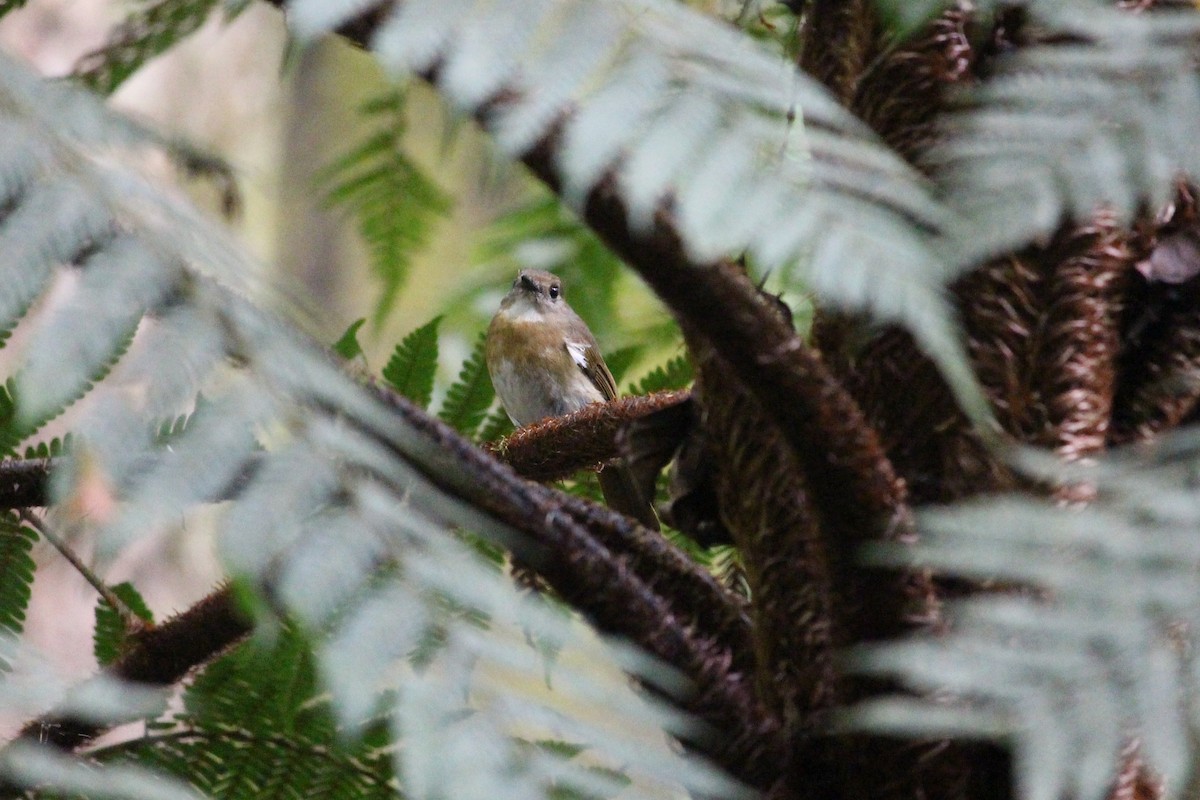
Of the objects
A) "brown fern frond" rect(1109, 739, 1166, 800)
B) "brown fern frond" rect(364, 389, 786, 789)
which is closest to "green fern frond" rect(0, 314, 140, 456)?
"brown fern frond" rect(364, 389, 786, 789)

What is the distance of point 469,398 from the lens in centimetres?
206

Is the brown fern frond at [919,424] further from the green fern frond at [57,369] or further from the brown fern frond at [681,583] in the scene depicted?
the green fern frond at [57,369]

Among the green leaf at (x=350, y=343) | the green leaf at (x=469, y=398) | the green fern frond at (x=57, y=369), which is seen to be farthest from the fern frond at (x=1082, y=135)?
the green leaf at (x=469, y=398)

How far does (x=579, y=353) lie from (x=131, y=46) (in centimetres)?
213

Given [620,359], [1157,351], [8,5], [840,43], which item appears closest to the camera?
[1157,351]

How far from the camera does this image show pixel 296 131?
28.7 feet

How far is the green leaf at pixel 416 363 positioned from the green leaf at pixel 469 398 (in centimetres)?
12

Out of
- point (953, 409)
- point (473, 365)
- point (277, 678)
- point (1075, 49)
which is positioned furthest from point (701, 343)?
point (473, 365)

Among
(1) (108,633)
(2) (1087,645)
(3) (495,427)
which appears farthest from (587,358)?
(2) (1087,645)

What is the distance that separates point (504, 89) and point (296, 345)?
18cm

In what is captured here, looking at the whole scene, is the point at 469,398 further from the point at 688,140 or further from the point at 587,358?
the point at 587,358

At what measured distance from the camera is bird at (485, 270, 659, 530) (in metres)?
4.02

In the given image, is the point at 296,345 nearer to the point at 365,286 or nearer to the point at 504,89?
the point at 504,89

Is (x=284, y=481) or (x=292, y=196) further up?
(x=284, y=481)
